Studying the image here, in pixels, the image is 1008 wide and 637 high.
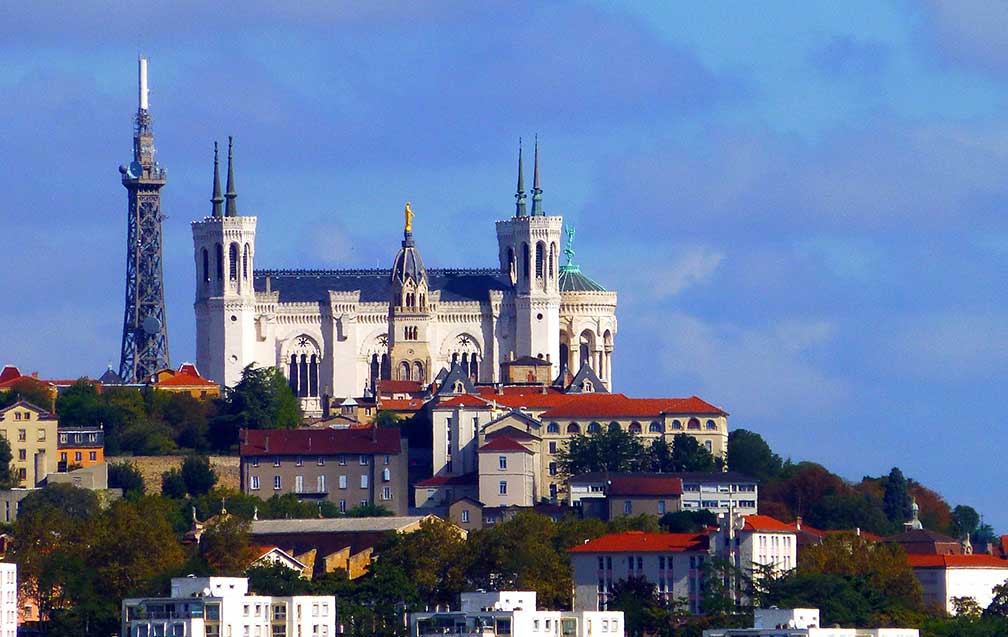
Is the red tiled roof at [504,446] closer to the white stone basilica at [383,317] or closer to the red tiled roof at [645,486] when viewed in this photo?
the red tiled roof at [645,486]

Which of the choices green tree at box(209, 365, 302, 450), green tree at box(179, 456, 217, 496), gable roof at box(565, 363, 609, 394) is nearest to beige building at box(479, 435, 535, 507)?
green tree at box(179, 456, 217, 496)

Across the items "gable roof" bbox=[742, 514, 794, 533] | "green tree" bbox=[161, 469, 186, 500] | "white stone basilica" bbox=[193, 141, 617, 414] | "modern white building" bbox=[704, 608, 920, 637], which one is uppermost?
"white stone basilica" bbox=[193, 141, 617, 414]

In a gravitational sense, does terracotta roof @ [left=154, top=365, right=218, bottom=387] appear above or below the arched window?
below

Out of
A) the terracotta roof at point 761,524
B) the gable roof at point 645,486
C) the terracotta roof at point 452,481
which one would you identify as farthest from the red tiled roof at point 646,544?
the terracotta roof at point 452,481

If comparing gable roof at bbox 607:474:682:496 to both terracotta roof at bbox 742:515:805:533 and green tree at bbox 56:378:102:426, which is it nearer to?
terracotta roof at bbox 742:515:805:533

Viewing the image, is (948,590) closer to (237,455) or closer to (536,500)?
(536,500)

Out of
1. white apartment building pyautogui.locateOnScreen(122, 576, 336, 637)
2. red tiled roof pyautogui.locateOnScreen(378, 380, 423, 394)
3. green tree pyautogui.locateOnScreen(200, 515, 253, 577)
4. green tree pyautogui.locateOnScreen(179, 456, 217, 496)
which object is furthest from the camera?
red tiled roof pyautogui.locateOnScreen(378, 380, 423, 394)

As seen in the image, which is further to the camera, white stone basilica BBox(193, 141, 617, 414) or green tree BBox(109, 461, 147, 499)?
white stone basilica BBox(193, 141, 617, 414)

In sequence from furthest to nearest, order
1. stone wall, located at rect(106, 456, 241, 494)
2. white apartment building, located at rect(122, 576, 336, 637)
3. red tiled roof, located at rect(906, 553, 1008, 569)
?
stone wall, located at rect(106, 456, 241, 494), red tiled roof, located at rect(906, 553, 1008, 569), white apartment building, located at rect(122, 576, 336, 637)
